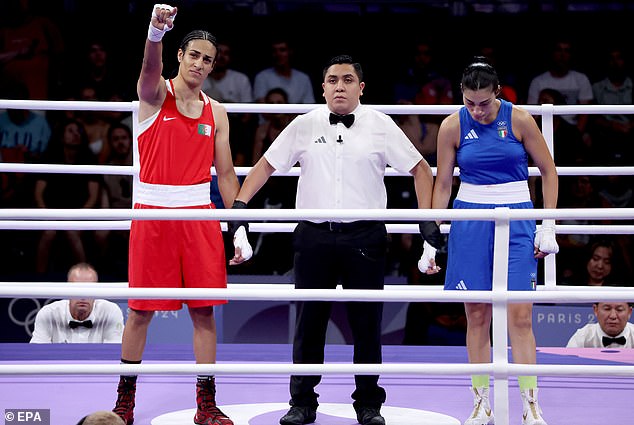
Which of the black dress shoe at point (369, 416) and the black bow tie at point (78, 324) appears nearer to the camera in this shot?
the black dress shoe at point (369, 416)

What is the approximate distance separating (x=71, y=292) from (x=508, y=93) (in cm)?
493

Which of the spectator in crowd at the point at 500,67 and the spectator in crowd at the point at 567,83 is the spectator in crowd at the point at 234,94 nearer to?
the spectator in crowd at the point at 500,67

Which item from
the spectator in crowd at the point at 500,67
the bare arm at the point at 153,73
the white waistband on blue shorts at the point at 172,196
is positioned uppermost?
the spectator in crowd at the point at 500,67

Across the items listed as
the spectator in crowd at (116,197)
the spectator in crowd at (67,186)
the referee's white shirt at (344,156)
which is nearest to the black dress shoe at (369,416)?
the referee's white shirt at (344,156)

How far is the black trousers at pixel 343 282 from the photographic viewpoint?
11.6 ft

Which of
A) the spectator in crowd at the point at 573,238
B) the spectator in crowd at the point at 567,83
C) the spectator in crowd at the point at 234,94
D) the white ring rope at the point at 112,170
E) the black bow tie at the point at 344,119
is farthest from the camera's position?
the spectator in crowd at the point at 567,83

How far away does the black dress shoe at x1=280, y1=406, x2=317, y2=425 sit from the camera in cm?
345

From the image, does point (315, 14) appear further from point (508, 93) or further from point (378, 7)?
point (508, 93)

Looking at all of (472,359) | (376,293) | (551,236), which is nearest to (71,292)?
(376,293)

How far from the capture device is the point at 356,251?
11.7ft

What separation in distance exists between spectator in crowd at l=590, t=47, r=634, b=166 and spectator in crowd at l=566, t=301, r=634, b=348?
102 inches

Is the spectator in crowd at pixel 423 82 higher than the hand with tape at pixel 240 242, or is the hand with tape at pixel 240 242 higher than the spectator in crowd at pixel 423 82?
the spectator in crowd at pixel 423 82

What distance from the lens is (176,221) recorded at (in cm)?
350

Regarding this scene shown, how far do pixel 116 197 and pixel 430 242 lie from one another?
4.27 metres
